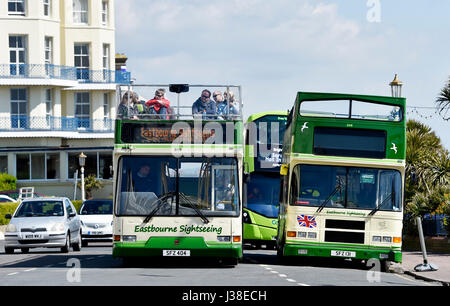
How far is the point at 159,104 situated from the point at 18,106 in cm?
4552

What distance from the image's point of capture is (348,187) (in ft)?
75.2

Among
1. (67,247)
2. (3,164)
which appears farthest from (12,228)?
(3,164)

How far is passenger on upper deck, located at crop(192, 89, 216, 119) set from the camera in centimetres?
2262

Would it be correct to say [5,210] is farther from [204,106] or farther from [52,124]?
[204,106]

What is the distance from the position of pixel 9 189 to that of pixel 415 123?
30896 mm

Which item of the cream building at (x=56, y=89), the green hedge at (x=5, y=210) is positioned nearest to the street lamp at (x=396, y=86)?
the green hedge at (x=5, y=210)

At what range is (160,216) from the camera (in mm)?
21344

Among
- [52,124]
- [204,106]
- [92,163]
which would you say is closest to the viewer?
[204,106]

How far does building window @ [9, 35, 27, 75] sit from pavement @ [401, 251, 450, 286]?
1560 inches

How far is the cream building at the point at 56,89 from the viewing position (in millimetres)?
65188

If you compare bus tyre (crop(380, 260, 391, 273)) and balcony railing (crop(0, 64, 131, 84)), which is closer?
bus tyre (crop(380, 260, 391, 273))

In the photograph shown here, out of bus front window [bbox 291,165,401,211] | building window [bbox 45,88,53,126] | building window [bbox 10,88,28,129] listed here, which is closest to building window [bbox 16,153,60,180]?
building window [bbox 10,88,28,129]

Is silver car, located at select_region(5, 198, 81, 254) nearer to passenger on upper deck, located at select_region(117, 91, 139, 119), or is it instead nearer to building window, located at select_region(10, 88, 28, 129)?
passenger on upper deck, located at select_region(117, 91, 139, 119)
